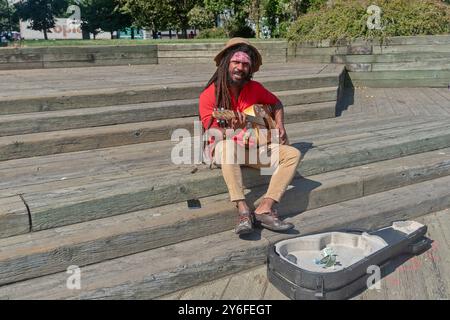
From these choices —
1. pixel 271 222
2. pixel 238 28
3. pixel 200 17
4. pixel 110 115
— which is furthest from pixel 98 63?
pixel 200 17

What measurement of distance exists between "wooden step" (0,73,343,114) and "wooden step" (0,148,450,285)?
6.11 feet

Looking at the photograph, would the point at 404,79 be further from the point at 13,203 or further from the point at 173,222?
the point at 13,203

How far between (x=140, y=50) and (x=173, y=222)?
6374 mm

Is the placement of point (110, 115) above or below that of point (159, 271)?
above

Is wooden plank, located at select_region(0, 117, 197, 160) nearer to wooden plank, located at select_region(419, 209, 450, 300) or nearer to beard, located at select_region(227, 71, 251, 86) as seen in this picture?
beard, located at select_region(227, 71, 251, 86)

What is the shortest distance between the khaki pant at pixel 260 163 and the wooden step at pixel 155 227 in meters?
0.24

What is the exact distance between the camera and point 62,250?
266cm

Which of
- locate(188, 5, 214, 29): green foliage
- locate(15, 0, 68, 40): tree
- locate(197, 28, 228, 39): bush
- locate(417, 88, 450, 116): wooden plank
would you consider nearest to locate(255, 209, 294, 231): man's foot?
locate(417, 88, 450, 116): wooden plank

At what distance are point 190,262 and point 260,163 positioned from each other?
0.98m

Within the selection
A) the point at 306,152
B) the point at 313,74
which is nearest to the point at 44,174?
the point at 306,152

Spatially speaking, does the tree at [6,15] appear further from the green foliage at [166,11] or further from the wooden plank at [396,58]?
the wooden plank at [396,58]

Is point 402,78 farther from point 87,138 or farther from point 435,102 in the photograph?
point 87,138

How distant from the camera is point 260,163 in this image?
11.2 feet

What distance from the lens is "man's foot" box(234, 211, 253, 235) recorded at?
299cm
